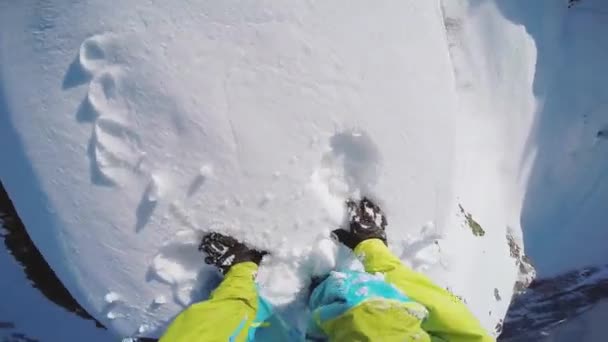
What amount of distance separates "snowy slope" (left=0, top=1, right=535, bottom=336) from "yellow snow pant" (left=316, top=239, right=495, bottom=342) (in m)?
0.19

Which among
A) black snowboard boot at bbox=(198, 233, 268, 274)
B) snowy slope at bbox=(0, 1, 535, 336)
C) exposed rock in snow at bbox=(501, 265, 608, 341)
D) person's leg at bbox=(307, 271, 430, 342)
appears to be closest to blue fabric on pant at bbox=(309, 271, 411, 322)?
person's leg at bbox=(307, 271, 430, 342)

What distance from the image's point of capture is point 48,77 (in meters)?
1.74

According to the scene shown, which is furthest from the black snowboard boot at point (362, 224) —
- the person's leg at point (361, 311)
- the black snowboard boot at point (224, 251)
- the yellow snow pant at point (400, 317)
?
the black snowboard boot at point (224, 251)

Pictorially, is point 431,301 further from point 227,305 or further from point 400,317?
point 227,305

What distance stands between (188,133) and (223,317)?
53cm

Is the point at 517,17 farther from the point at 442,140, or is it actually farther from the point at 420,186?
the point at 420,186

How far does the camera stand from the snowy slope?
1.73 meters

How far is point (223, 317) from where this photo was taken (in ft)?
5.28

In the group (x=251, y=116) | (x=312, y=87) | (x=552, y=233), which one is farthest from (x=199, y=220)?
(x=552, y=233)

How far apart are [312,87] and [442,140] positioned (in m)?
0.54

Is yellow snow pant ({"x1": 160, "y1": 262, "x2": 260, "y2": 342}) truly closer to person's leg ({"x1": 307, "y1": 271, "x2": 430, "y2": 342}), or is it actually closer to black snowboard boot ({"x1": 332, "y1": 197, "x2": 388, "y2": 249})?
person's leg ({"x1": 307, "y1": 271, "x2": 430, "y2": 342})

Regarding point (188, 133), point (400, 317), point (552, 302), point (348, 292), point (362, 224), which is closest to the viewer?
point (400, 317)

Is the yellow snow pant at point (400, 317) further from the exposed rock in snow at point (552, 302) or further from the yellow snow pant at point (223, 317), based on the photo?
the exposed rock in snow at point (552, 302)

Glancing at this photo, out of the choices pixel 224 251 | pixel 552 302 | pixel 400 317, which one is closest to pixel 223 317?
pixel 224 251
